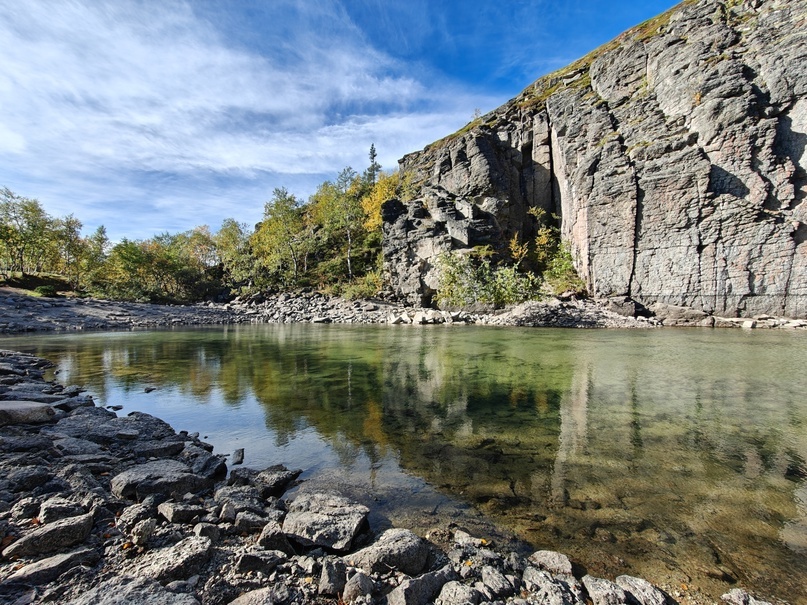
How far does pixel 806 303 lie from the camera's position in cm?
2873

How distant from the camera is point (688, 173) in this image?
33.1 metres

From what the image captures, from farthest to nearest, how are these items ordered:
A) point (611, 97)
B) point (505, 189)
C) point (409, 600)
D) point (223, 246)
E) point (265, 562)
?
point (223, 246)
point (505, 189)
point (611, 97)
point (265, 562)
point (409, 600)

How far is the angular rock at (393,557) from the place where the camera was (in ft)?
10.6

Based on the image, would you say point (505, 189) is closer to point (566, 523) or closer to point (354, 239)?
point (354, 239)

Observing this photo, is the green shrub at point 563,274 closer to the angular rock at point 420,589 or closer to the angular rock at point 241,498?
the angular rock at point 241,498

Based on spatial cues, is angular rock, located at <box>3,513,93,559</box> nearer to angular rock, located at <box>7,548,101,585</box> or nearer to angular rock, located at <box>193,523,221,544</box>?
angular rock, located at <box>7,548,101,585</box>

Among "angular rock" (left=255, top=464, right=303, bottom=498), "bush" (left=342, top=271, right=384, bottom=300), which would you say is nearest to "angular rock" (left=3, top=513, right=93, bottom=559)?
"angular rock" (left=255, top=464, right=303, bottom=498)

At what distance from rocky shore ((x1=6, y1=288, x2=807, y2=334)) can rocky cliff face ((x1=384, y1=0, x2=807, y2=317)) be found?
2.04 m

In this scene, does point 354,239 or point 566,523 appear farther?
point 354,239

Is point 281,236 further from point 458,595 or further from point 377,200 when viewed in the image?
point 458,595

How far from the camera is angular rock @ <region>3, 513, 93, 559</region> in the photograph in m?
2.93

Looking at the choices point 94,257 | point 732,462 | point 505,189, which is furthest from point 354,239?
point 732,462

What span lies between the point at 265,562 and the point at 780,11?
53267mm

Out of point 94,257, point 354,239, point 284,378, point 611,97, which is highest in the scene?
point 611,97
